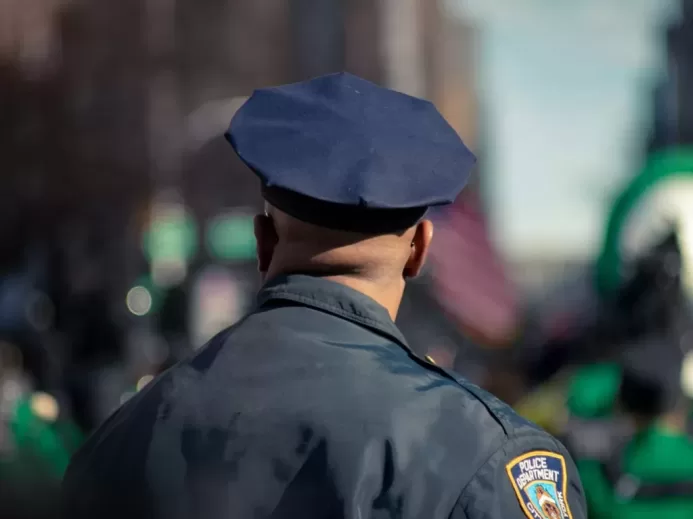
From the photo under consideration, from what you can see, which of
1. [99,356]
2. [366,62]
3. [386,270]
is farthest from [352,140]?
[366,62]

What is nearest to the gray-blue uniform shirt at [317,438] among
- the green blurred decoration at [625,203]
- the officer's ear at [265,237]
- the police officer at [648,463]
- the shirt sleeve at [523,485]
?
the shirt sleeve at [523,485]

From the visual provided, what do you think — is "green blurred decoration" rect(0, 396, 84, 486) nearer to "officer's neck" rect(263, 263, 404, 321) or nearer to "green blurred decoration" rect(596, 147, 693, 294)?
"officer's neck" rect(263, 263, 404, 321)

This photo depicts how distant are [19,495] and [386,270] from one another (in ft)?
4.58

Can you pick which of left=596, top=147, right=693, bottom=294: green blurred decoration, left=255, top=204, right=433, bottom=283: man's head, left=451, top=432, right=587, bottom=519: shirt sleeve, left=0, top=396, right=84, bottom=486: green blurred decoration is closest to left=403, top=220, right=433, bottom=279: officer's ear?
left=255, top=204, right=433, bottom=283: man's head

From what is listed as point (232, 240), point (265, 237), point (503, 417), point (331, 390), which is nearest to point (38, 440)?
point (265, 237)

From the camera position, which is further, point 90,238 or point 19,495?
point 90,238

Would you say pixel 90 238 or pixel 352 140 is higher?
pixel 352 140

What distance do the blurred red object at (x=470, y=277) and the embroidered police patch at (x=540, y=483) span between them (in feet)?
32.7

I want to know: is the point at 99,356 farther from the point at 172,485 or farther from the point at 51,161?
the point at 51,161

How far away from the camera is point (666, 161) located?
8430 mm

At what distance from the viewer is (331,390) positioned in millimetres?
1975

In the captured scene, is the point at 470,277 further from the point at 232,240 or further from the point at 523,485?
the point at 232,240

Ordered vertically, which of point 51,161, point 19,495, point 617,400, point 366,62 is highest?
point 19,495

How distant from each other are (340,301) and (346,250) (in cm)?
9
